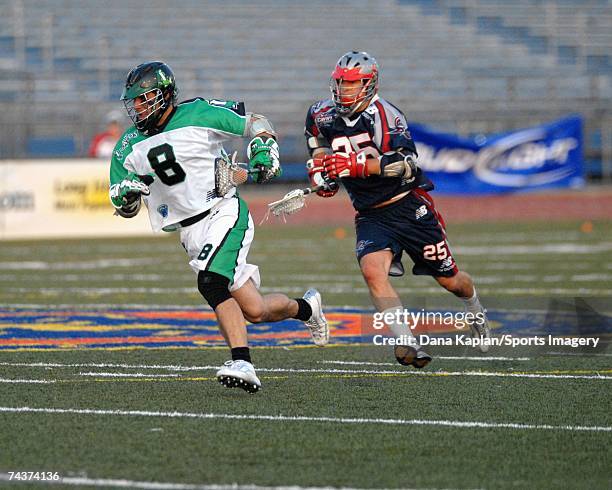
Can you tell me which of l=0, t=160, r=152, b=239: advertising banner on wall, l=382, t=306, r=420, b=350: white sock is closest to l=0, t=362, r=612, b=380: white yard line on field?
l=382, t=306, r=420, b=350: white sock

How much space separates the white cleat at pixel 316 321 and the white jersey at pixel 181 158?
3.26 ft

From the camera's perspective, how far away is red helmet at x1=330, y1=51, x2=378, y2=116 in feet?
23.0

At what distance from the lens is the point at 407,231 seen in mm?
7211

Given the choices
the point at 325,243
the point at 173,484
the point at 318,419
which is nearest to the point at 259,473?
the point at 173,484

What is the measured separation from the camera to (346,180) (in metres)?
7.11

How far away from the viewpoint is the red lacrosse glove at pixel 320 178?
7031 millimetres

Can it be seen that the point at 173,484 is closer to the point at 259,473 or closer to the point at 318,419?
the point at 259,473

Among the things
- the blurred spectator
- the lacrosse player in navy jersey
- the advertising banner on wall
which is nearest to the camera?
the lacrosse player in navy jersey

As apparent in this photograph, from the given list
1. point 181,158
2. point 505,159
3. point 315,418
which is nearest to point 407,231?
point 181,158

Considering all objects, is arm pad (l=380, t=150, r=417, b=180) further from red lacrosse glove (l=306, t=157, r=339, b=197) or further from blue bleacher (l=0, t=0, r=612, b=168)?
blue bleacher (l=0, t=0, r=612, b=168)

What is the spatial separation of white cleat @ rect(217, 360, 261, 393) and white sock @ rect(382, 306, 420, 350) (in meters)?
1.12

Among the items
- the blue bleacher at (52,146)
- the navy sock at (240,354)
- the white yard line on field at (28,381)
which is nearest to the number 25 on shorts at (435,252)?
the navy sock at (240,354)

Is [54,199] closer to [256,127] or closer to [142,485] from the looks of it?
[256,127]

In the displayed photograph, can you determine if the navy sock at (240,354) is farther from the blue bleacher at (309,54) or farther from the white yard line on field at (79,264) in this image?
the blue bleacher at (309,54)
